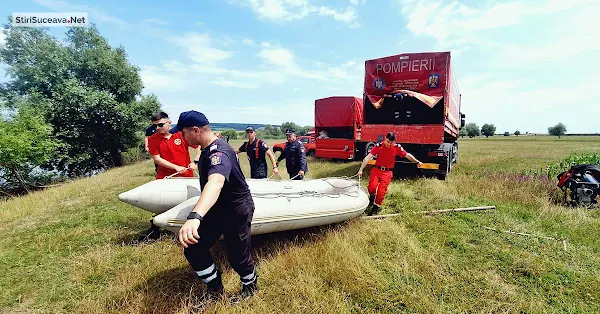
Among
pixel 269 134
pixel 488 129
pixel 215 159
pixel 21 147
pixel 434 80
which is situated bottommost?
pixel 21 147

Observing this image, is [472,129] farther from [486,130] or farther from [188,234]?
[188,234]

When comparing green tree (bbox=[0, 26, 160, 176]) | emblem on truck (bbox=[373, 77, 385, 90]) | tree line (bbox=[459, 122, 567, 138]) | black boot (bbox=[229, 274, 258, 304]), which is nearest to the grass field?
black boot (bbox=[229, 274, 258, 304])

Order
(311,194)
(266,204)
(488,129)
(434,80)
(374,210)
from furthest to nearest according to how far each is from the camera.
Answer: (488,129) → (434,80) → (374,210) → (311,194) → (266,204)

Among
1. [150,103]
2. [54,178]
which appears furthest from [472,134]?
[54,178]

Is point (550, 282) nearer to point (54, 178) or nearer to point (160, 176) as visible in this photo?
point (160, 176)

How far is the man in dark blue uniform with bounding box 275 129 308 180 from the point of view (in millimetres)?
5313

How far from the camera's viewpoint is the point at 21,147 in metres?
9.03

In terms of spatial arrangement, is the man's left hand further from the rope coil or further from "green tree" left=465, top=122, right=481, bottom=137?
"green tree" left=465, top=122, right=481, bottom=137

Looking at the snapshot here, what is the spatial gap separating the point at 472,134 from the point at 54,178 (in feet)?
284

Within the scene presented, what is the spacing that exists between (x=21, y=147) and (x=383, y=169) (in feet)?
39.8

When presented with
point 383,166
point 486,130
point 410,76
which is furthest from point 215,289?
point 486,130

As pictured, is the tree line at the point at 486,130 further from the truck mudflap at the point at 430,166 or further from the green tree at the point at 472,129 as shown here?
the truck mudflap at the point at 430,166

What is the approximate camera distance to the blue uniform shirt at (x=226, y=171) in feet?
6.17

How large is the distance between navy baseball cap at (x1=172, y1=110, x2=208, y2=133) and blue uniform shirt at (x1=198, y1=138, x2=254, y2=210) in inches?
7.6
